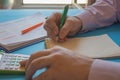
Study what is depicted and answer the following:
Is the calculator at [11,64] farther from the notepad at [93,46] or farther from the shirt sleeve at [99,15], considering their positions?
the shirt sleeve at [99,15]

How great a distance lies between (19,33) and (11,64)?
A: 0.27m

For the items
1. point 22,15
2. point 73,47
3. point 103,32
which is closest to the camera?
point 73,47

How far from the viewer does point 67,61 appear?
65cm

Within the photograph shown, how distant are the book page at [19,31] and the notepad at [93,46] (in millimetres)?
82

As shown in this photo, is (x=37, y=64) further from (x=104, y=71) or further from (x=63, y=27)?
(x=63, y=27)

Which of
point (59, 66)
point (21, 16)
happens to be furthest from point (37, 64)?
point (21, 16)

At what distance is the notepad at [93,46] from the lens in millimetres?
833

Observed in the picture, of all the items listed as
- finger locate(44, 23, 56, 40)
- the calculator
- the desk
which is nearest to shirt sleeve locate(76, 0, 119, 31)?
the desk

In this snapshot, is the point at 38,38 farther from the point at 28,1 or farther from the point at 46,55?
the point at 28,1

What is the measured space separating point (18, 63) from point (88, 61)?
9.1 inches

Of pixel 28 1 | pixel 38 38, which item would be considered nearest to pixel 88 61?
pixel 38 38

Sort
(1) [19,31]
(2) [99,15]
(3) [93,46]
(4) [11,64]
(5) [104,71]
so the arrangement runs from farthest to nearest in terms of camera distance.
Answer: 1. (2) [99,15]
2. (1) [19,31]
3. (3) [93,46]
4. (4) [11,64]
5. (5) [104,71]

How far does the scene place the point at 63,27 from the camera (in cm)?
96

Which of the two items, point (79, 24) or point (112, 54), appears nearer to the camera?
point (112, 54)
